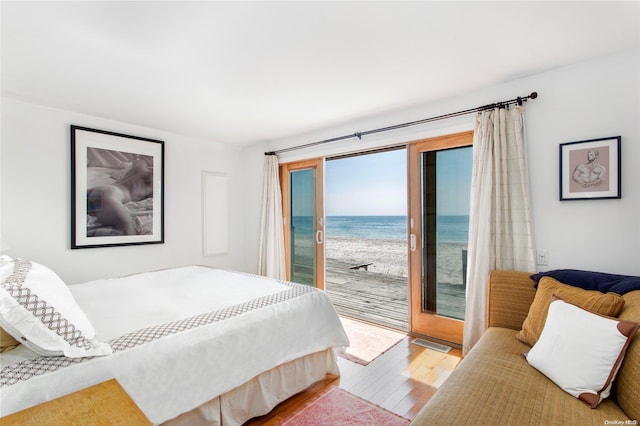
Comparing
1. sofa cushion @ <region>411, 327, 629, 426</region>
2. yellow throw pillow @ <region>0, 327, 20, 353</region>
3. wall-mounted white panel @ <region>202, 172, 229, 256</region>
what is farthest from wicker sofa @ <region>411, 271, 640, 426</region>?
wall-mounted white panel @ <region>202, 172, 229, 256</region>

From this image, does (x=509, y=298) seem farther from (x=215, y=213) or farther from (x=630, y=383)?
(x=215, y=213)

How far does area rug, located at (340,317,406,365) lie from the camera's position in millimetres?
2860

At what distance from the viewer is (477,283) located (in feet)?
8.87

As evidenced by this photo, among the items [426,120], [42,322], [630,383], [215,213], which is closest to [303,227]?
[215,213]

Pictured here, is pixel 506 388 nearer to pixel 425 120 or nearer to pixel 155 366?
pixel 155 366

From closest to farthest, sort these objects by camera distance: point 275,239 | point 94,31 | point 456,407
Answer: point 456,407, point 94,31, point 275,239

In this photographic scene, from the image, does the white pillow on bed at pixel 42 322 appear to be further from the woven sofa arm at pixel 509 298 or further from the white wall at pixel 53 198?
the woven sofa arm at pixel 509 298

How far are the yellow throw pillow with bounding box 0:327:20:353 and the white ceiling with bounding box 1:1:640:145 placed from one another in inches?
66.7

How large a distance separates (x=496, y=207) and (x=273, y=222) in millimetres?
2921

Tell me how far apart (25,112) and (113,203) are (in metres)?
1.16

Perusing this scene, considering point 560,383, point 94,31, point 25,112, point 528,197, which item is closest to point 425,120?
point 528,197

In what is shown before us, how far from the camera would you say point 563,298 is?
1781mm

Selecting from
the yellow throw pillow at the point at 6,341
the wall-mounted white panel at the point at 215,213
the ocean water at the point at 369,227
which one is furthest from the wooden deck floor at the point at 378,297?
the ocean water at the point at 369,227

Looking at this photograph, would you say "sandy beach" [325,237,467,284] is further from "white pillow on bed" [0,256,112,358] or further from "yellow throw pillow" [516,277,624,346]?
"white pillow on bed" [0,256,112,358]
